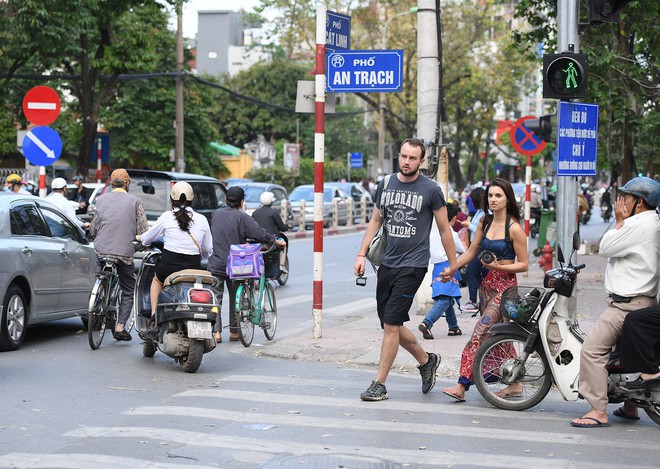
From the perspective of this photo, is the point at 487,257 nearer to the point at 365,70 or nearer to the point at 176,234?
the point at 176,234

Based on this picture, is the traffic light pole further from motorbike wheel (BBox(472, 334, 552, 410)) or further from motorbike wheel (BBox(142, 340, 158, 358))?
motorbike wheel (BBox(142, 340, 158, 358))

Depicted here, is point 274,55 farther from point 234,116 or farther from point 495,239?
point 495,239

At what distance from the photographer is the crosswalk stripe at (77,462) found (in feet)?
20.9

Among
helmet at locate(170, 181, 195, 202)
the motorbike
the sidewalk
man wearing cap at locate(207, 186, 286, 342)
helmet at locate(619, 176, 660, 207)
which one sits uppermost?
helmet at locate(619, 176, 660, 207)

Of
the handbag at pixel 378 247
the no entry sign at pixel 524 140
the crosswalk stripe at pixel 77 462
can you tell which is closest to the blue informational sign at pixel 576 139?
the handbag at pixel 378 247

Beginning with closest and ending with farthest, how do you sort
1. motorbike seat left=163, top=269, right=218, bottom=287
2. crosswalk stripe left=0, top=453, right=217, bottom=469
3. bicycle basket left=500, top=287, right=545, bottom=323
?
crosswalk stripe left=0, top=453, right=217, bottom=469 → bicycle basket left=500, top=287, right=545, bottom=323 → motorbike seat left=163, top=269, right=218, bottom=287

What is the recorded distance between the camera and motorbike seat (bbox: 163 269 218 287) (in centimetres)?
1032

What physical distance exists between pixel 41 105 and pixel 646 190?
12726 mm

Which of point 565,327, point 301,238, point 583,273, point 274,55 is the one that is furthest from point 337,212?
point 274,55

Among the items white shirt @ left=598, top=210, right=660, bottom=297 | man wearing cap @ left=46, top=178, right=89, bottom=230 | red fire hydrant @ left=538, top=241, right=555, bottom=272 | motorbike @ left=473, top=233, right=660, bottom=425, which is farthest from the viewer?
man wearing cap @ left=46, top=178, right=89, bottom=230

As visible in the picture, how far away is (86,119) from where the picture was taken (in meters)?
33.8

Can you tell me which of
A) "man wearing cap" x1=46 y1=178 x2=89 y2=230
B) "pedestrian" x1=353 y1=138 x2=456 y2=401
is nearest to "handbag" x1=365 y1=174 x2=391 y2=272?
"pedestrian" x1=353 y1=138 x2=456 y2=401

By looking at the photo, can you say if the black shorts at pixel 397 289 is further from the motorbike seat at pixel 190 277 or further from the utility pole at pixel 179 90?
the utility pole at pixel 179 90

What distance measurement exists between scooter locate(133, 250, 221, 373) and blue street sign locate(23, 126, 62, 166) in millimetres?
8553
